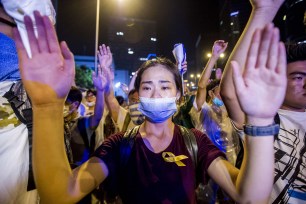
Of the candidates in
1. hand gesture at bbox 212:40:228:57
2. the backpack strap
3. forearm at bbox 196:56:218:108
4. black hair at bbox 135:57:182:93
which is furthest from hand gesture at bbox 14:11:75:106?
forearm at bbox 196:56:218:108

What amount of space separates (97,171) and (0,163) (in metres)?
0.68

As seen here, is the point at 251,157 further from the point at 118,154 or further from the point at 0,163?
the point at 0,163

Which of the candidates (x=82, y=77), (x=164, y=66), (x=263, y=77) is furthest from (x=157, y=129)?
(x=82, y=77)

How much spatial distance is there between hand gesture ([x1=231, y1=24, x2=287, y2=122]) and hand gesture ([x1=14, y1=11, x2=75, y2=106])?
967 millimetres

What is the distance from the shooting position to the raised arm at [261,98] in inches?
48.1

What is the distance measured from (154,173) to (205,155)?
47 centimetres

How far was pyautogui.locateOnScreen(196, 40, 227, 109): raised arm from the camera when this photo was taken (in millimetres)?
3656

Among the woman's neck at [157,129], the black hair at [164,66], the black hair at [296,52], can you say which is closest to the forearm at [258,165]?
the woman's neck at [157,129]

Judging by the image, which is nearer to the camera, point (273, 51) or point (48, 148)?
point (48, 148)

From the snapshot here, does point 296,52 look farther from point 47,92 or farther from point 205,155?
point 47,92

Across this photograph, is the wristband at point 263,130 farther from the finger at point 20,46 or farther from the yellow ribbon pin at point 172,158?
the finger at point 20,46

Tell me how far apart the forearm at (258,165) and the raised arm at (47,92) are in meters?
1.04

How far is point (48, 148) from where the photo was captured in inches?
43.6

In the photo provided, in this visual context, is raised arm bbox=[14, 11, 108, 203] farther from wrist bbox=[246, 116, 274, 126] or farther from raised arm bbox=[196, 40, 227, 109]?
raised arm bbox=[196, 40, 227, 109]
